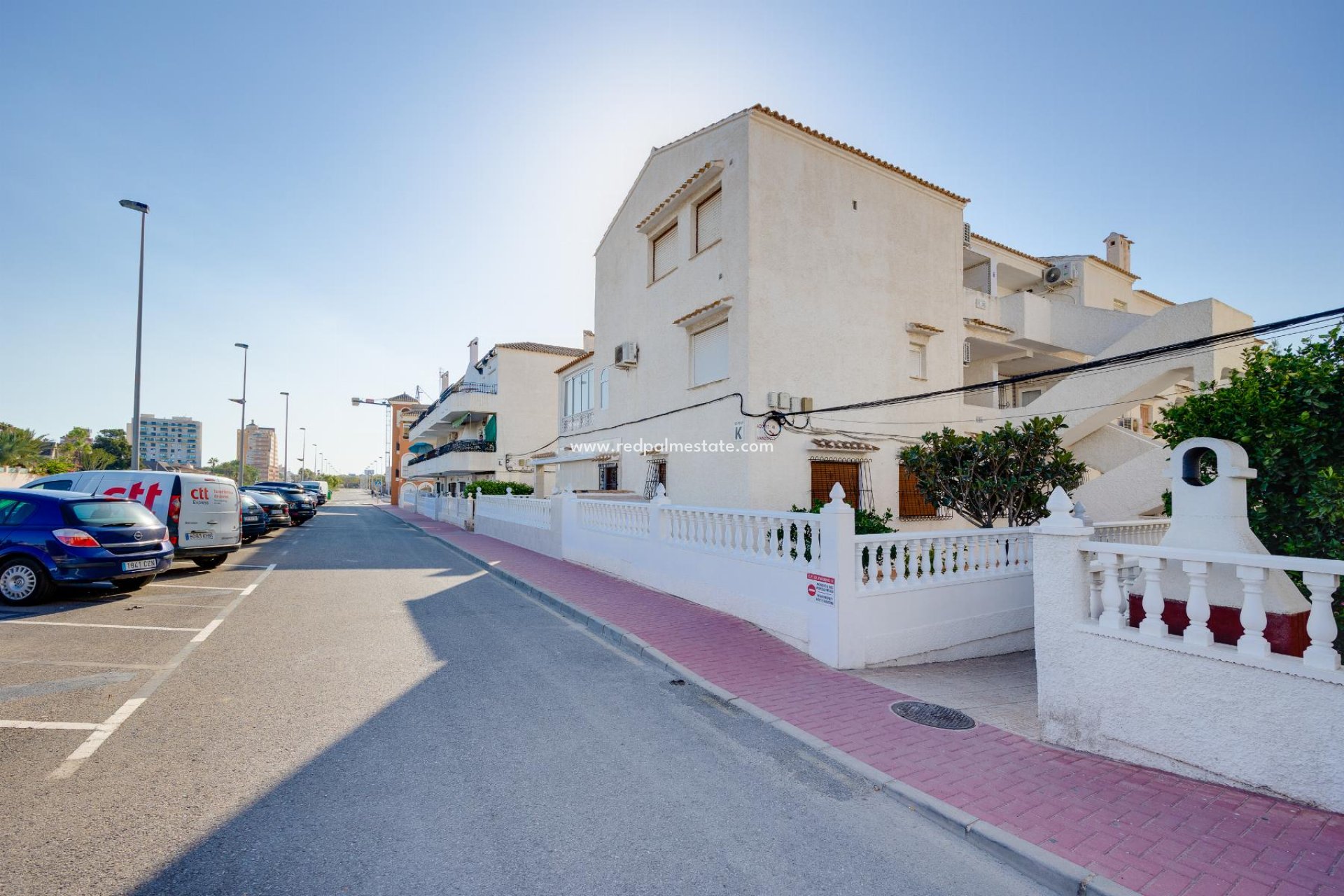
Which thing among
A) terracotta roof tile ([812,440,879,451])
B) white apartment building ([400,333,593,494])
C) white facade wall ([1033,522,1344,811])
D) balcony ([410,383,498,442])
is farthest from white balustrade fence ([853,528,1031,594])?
balcony ([410,383,498,442])

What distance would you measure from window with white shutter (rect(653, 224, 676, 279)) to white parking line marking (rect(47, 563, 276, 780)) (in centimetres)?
1218

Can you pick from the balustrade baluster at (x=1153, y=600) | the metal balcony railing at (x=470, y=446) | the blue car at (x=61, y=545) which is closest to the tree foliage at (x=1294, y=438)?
the balustrade baluster at (x=1153, y=600)

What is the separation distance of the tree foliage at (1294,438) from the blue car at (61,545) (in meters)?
13.3

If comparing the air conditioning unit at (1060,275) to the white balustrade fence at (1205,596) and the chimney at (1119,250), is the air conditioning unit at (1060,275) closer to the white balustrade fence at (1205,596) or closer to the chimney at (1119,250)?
the chimney at (1119,250)

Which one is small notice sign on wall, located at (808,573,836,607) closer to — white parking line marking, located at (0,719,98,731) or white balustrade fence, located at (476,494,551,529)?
white parking line marking, located at (0,719,98,731)

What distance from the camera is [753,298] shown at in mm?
12625

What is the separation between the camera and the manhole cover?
496cm

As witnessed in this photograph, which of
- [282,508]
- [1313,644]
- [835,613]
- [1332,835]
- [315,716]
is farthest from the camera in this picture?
[282,508]

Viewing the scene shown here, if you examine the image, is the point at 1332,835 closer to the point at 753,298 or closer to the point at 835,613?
the point at 835,613

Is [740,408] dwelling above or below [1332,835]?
above

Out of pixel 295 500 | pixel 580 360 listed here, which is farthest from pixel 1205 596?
pixel 295 500

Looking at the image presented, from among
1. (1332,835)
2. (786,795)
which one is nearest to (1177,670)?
(1332,835)

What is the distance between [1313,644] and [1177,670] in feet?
2.27

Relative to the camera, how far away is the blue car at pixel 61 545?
8516mm
